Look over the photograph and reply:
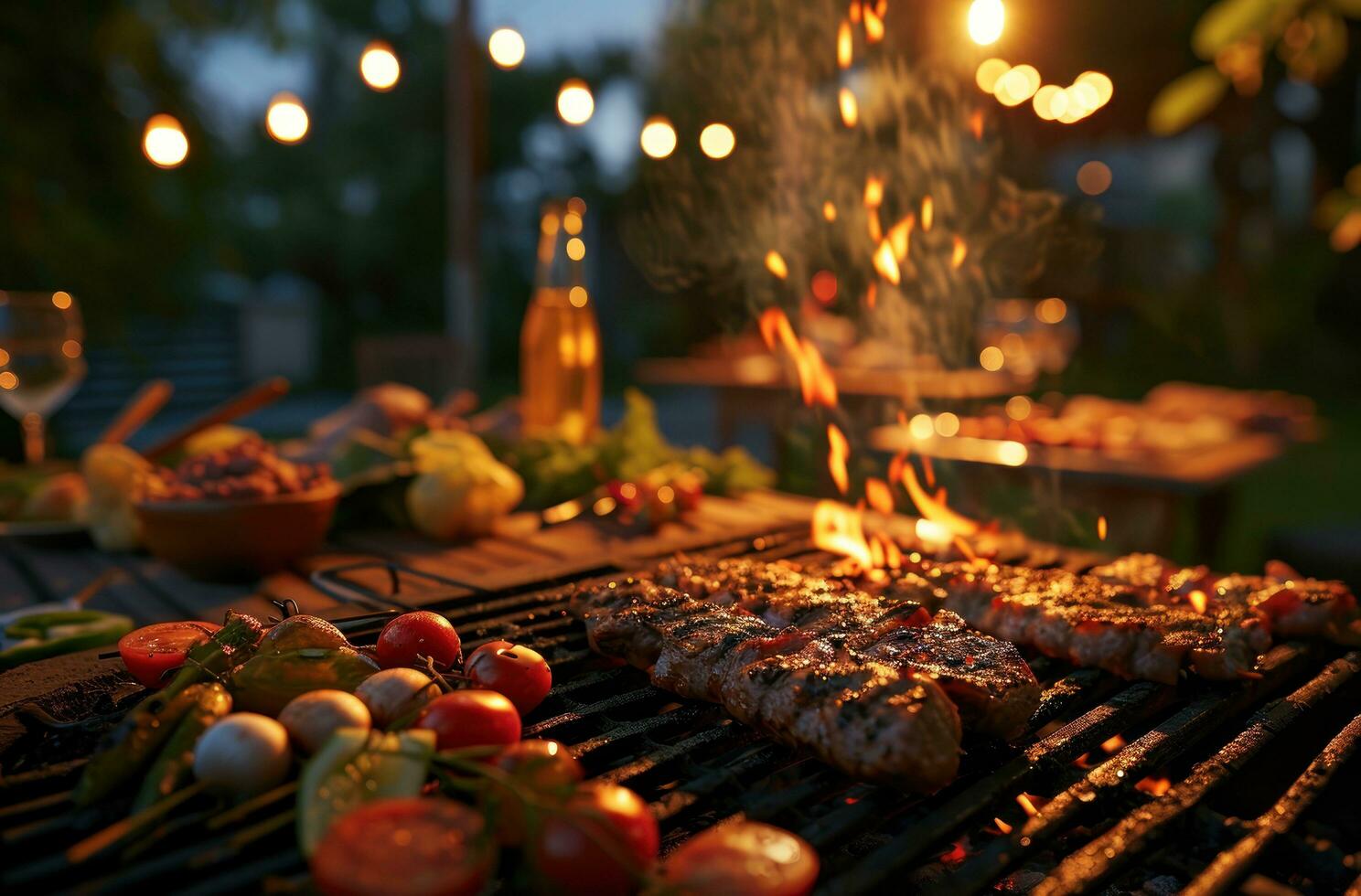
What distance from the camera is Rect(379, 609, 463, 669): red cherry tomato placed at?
189 centimetres

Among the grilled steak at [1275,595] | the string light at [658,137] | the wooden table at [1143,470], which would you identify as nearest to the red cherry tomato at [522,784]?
the grilled steak at [1275,595]

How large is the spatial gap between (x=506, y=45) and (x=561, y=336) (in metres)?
2.87

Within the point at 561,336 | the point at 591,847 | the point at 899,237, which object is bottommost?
the point at 591,847

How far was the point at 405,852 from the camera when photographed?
121 centimetres

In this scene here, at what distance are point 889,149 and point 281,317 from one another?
1545cm

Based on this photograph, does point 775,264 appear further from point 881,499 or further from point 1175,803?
point 1175,803

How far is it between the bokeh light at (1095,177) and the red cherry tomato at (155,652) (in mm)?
25059

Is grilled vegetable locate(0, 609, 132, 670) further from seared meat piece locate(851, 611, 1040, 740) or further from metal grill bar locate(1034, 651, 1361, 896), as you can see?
metal grill bar locate(1034, 651, 1361, 896)

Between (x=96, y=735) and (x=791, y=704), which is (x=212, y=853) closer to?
(x=96, y=735)

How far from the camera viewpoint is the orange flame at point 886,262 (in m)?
3.71

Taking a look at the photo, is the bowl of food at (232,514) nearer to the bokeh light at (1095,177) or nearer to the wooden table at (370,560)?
the wooden table at (370,560)

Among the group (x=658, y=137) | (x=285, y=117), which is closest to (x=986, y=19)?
(x=658, y=137)

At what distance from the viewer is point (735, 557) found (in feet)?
9.80

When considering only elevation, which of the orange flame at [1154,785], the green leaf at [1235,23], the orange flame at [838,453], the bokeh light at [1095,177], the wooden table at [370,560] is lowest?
the orange flame at [1154,785]
